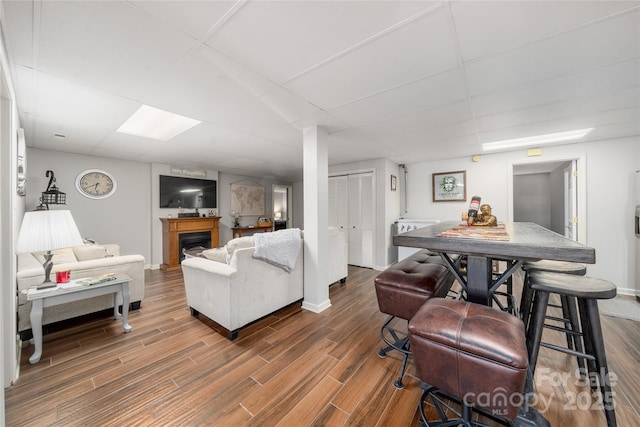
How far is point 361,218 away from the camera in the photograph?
15.6 feet

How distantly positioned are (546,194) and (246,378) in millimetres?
8416

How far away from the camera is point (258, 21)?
49.4 inches

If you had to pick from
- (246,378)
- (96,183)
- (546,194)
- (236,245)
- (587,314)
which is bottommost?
(246,378)

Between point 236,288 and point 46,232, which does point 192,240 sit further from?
point 236,288

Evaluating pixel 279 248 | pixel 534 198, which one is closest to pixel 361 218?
pixel 279 248

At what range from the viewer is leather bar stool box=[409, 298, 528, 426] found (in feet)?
2.98

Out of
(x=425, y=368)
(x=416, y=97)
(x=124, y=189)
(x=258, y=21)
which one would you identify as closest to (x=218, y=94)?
Result: (x=258, y=21)

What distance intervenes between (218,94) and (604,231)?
17.9 ft

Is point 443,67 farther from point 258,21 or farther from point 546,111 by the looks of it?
point 546,111

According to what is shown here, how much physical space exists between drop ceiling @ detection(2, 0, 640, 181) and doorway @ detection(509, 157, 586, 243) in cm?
122

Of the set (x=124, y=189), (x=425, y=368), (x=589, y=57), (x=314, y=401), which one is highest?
(x=589, y=57)

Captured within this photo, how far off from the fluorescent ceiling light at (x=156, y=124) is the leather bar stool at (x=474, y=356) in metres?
3.05

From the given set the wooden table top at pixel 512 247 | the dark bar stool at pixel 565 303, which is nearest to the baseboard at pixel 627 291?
the dark bar stool at pixel 565 303

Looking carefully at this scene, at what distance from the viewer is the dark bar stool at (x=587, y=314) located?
119 centimetres
